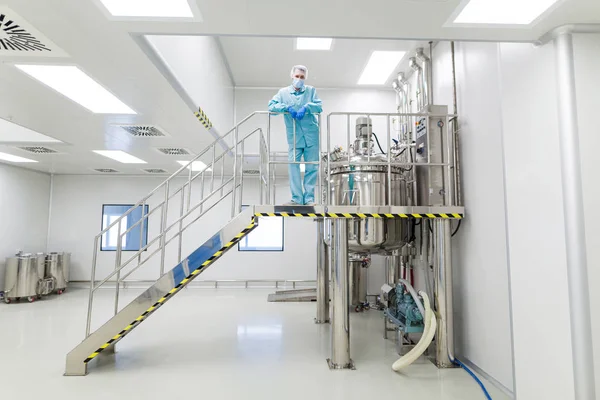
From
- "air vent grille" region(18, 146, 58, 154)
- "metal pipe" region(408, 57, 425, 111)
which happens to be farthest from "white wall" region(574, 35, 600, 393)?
"air vent grille" region(18, 146, 58, 154)

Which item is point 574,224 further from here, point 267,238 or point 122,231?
point 122,231

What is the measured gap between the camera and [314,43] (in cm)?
593

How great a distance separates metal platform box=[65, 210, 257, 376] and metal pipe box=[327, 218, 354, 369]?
3.53ft

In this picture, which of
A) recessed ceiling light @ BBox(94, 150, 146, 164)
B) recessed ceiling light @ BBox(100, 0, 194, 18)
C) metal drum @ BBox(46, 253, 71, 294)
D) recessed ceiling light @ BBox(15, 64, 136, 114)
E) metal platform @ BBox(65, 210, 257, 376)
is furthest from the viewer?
metal drum @ BBox(46, 253, 71, 294)

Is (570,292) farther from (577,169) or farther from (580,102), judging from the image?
(580,102)

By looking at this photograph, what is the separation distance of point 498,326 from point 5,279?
9.74m

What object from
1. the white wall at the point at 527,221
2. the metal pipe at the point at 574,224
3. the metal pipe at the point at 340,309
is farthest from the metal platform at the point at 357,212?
the metal pipe at the point at 574,224

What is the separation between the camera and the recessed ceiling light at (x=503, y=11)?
2314 millimetres

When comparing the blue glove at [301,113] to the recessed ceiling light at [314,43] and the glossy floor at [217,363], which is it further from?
the glossy floor at [217,363]

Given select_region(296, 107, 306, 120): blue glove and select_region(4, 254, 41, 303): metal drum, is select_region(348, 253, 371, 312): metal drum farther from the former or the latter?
select_region(4, 254, 41, 303): metal drum

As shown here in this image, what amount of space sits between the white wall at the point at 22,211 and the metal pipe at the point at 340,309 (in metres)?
8.38

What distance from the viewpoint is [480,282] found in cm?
386

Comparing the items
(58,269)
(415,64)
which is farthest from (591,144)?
(58,269)

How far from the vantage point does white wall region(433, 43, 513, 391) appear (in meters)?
3.52
